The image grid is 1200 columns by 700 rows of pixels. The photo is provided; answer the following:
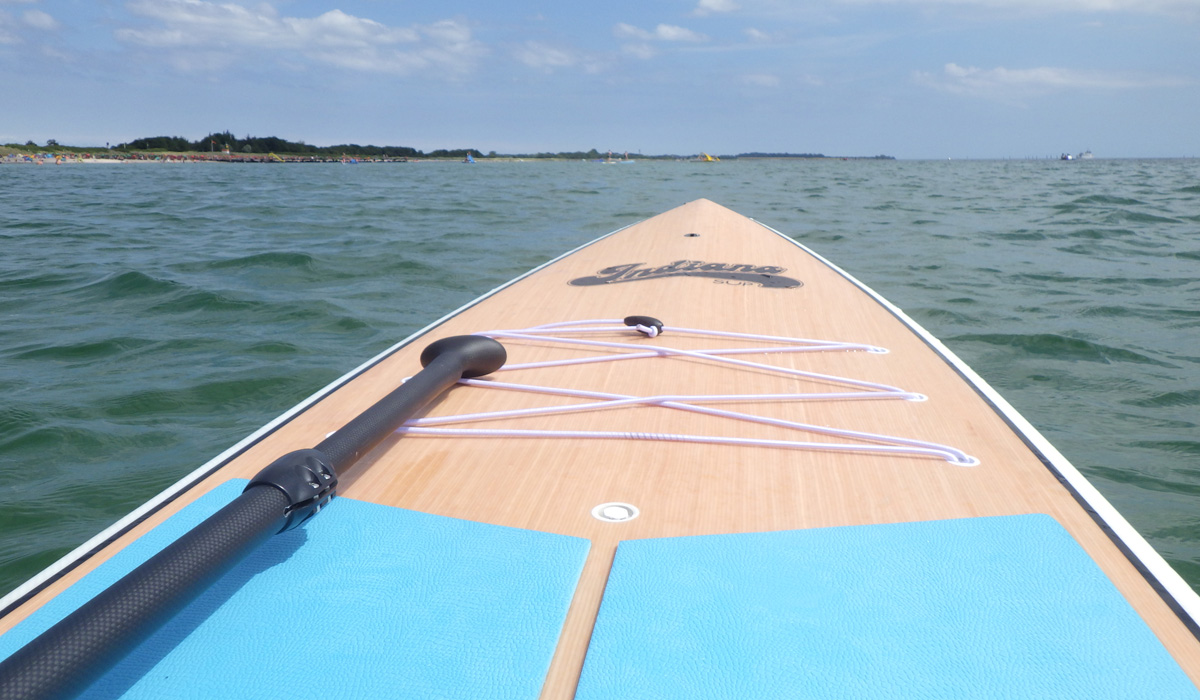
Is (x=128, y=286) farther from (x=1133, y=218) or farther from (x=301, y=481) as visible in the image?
(x=1133, y=218)

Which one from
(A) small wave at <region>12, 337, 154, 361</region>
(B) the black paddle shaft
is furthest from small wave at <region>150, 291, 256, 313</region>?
(B) the black paddle shaft

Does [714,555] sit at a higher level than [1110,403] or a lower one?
higher

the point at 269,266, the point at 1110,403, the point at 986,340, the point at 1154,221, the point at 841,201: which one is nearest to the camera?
the point at 1110,403

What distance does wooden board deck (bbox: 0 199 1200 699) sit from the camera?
112 cm

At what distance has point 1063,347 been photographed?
3.47 meters

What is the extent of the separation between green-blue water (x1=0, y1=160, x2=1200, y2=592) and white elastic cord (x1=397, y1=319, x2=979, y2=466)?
92 centimetres

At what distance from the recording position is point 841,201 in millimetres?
11859

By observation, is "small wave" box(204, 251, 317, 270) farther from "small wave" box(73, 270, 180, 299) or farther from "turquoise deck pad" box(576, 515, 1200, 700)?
"turquoise deck pad" box(576, 515, 1200, 700)

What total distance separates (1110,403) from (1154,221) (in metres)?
7.06

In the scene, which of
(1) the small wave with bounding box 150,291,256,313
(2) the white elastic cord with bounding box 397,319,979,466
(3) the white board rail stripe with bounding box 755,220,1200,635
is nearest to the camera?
(3) the white board rail stripe with bounding box 755,220,1200,635

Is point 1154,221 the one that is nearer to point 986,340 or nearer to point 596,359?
point 986,340

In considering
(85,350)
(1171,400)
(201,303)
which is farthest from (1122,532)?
(201,303)

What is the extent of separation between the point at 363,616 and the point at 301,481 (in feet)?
0.76

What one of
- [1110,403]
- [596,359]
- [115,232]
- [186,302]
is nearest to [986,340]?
[1110,403]
